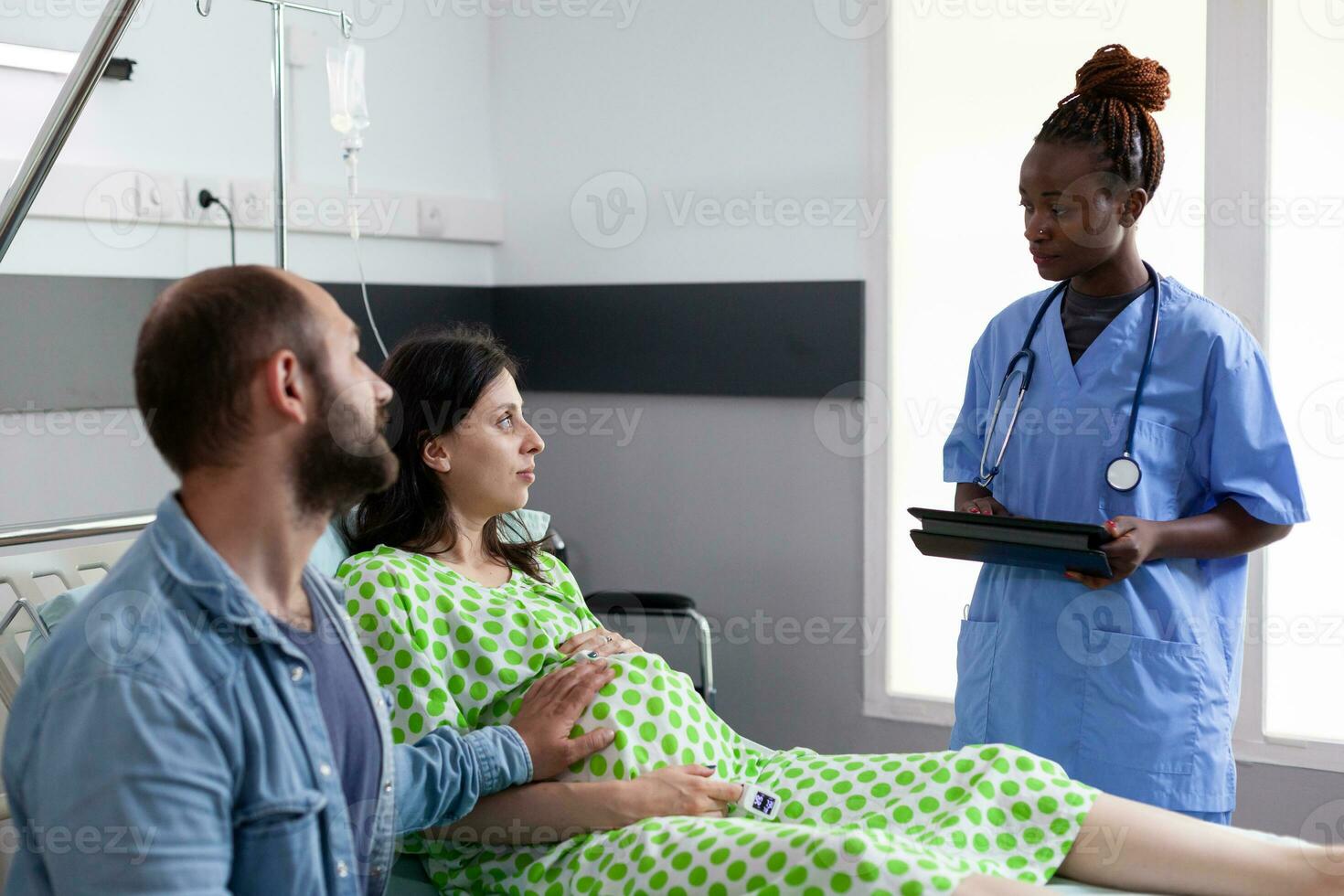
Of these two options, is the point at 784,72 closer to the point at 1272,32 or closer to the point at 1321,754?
the point at 1272,32

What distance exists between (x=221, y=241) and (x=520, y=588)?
151 centimetres

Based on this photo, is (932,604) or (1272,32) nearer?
(1272,32)

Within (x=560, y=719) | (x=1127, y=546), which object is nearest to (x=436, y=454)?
(x=560, y=719)

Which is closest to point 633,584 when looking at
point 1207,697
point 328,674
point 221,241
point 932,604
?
point 932,604

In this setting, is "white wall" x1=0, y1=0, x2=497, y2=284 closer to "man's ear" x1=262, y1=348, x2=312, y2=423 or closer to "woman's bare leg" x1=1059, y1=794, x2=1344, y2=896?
"man's ear" x1=262, y1=348, x2=312, y2=423

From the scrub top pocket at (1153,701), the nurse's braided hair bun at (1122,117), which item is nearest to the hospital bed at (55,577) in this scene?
the scrub top pocket at (1153,701)

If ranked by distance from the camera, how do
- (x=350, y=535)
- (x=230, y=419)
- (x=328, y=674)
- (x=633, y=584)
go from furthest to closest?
(x=633, y=584) < (x=350, y=535) < (x=328, y=674) < (x=230, y=419)

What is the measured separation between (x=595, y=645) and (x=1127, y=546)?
30.2 inches

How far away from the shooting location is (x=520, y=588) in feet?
6.33

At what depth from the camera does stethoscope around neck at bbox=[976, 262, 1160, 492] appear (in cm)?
184

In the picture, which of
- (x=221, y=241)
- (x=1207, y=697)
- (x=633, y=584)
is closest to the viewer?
(x=1207, y=697)

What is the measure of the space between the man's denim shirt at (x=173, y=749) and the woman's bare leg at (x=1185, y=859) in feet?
2.83

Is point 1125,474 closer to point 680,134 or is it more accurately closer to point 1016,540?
point 1016,540

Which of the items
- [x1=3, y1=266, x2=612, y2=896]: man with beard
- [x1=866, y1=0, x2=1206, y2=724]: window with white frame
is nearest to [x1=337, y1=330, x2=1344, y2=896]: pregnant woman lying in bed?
[x1=3, y1=266, x2=612, y2=896]: man with beard
